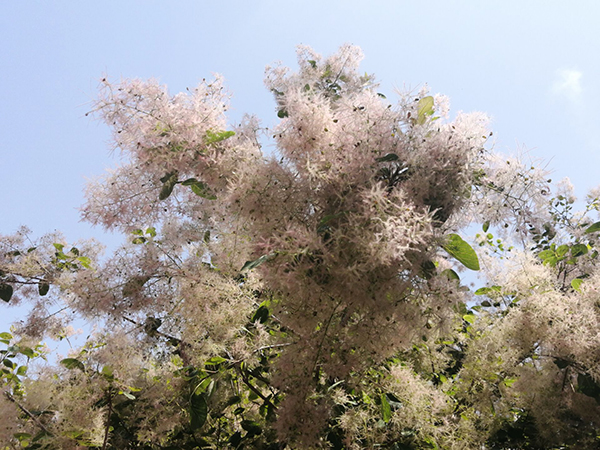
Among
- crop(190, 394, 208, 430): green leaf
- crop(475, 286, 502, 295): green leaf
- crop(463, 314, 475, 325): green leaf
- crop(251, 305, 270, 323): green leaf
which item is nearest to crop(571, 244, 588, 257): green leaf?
crop(475, 286, 502, 295): green leaf

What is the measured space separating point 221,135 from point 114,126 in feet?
1.46

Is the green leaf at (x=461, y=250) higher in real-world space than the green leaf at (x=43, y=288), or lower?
higher

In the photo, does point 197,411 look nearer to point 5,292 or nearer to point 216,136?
point 216,136

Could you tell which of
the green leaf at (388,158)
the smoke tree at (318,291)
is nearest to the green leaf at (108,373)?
the smoke tree at (318,291)

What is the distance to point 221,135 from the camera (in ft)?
4.85

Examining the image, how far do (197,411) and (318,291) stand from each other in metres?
0.66

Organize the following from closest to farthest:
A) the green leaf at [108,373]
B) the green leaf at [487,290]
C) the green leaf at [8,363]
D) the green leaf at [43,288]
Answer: the green leaf at [108,373] → the green leaf at [487,290] → the green leaf at [8,363] → the green leaf at [43,288]

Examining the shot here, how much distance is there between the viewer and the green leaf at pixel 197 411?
144cm

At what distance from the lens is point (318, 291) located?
1.20m

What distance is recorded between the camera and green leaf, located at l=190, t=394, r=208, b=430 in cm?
144

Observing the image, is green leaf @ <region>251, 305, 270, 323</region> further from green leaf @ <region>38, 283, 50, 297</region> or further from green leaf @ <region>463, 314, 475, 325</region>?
green leaf @ <region>38, 283, 50, 297</region>

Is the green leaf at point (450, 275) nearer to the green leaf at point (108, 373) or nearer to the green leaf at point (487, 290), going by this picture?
Answer: the green leaf at point (487, 290)

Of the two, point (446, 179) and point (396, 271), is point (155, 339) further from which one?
point (446, 179)

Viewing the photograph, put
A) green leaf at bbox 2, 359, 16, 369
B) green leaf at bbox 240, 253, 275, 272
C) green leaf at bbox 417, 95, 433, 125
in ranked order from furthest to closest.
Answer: green leaf at bbox 2, 359, 16, 369, green leaf at bbox 417, 95, 433, 125, green leaf at bbox 240, 253, 275, 272
